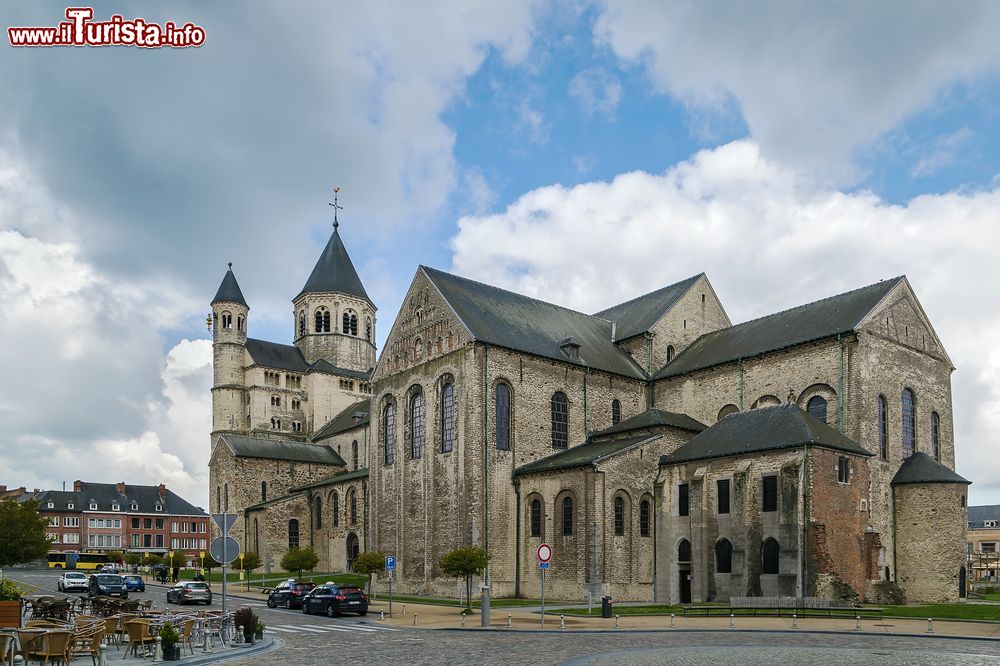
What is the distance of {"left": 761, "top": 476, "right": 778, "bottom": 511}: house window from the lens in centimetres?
3925

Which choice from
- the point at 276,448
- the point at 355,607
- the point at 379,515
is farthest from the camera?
the point at 276,448

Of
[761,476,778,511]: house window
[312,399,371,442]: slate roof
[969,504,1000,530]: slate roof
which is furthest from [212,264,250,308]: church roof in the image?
[969,504,1000,530]: slate roof

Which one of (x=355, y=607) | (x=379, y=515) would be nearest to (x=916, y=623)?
(x=355, y=607)

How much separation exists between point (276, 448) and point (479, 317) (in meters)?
35.1

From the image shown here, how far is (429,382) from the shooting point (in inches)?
2016

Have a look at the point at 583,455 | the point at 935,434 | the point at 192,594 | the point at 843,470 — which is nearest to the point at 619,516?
the point at 583,455

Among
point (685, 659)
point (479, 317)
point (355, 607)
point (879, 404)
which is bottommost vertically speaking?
point (355, 607)

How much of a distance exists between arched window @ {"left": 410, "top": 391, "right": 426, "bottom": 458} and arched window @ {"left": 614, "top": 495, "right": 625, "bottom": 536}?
12.9m

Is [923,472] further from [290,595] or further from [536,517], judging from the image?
[290,595]

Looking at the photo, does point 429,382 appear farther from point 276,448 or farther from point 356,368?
point 356,368

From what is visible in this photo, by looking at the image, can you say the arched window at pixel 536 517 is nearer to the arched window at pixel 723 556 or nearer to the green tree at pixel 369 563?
the green tree at pixel 369 563

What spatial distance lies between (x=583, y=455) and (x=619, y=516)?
12.5 feet

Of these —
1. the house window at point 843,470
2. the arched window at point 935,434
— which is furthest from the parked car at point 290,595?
the arched window at point 935,434

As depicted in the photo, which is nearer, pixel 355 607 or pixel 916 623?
pixel 916 623
